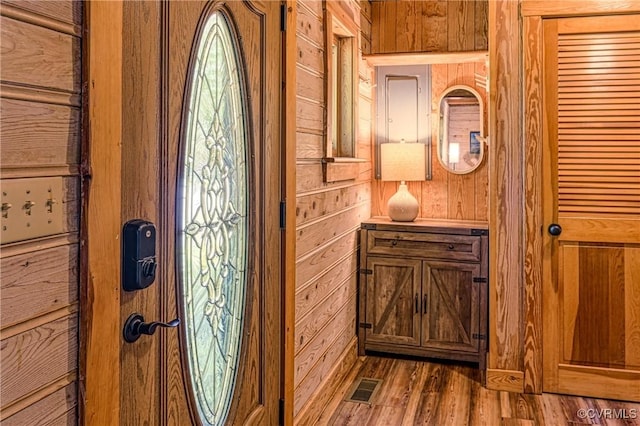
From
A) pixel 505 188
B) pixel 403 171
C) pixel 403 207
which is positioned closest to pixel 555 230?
pixel 505 188

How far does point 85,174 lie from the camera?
3.53ft

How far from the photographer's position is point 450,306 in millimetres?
3643

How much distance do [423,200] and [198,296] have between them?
2.89 meters

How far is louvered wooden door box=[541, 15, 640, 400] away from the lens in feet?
10.0

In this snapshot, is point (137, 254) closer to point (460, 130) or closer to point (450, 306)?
point (450, 306)

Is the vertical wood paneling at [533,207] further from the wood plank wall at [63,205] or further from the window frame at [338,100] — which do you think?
the wood plank wall at [63,205]

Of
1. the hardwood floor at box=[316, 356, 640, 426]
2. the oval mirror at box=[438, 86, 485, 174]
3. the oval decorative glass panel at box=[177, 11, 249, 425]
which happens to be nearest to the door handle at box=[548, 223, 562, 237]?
the hardwood floor at box=[316, 356, 640, 426]

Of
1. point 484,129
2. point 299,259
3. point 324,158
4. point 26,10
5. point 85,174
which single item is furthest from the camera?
point 484,129

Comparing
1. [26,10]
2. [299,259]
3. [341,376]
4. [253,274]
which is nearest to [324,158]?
[299,259]

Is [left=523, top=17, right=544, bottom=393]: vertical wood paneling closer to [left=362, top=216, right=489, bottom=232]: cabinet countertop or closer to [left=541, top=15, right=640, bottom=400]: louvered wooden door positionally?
[left=541, top=15, right=640, bottom=400]: louvered wooden door

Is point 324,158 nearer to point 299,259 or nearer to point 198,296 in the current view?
point 299,259

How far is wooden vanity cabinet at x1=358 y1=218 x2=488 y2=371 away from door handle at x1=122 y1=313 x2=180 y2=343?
2.53 metres

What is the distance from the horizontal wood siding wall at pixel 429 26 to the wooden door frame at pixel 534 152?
0.61m

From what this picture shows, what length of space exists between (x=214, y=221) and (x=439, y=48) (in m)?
2.64
